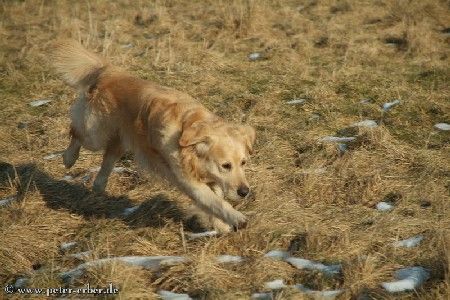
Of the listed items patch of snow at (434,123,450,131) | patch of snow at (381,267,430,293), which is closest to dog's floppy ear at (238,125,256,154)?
patch of snow at (381,267,430,293)

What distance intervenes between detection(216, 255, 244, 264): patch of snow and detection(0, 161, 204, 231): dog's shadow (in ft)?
2.30

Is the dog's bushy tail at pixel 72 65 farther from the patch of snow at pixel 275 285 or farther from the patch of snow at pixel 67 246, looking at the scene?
the patch of snow at pixel 275 285

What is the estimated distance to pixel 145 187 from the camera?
5762mm

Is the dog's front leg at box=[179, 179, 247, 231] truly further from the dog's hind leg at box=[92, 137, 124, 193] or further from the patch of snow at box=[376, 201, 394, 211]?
the patch of snow at box=[376, 201, 394, 211]

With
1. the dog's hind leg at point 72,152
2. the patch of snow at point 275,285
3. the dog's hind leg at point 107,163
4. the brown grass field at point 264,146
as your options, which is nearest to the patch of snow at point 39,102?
the brown grass field at point 264,146

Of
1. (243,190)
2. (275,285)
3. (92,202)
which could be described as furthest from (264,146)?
(275,285)

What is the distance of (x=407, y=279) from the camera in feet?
12.5

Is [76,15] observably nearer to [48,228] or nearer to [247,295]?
[48,228]

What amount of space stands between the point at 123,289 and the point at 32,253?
1.24 metres

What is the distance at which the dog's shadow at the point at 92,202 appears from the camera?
5133 mm

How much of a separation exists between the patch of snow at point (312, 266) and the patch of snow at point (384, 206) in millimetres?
1290

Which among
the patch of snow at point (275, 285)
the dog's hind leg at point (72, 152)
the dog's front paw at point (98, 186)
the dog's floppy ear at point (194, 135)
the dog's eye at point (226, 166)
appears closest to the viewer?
the patch of snow at point (275, 285)

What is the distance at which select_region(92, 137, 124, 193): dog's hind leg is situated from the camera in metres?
5.71

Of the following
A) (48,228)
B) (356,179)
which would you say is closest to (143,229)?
(48,228)
